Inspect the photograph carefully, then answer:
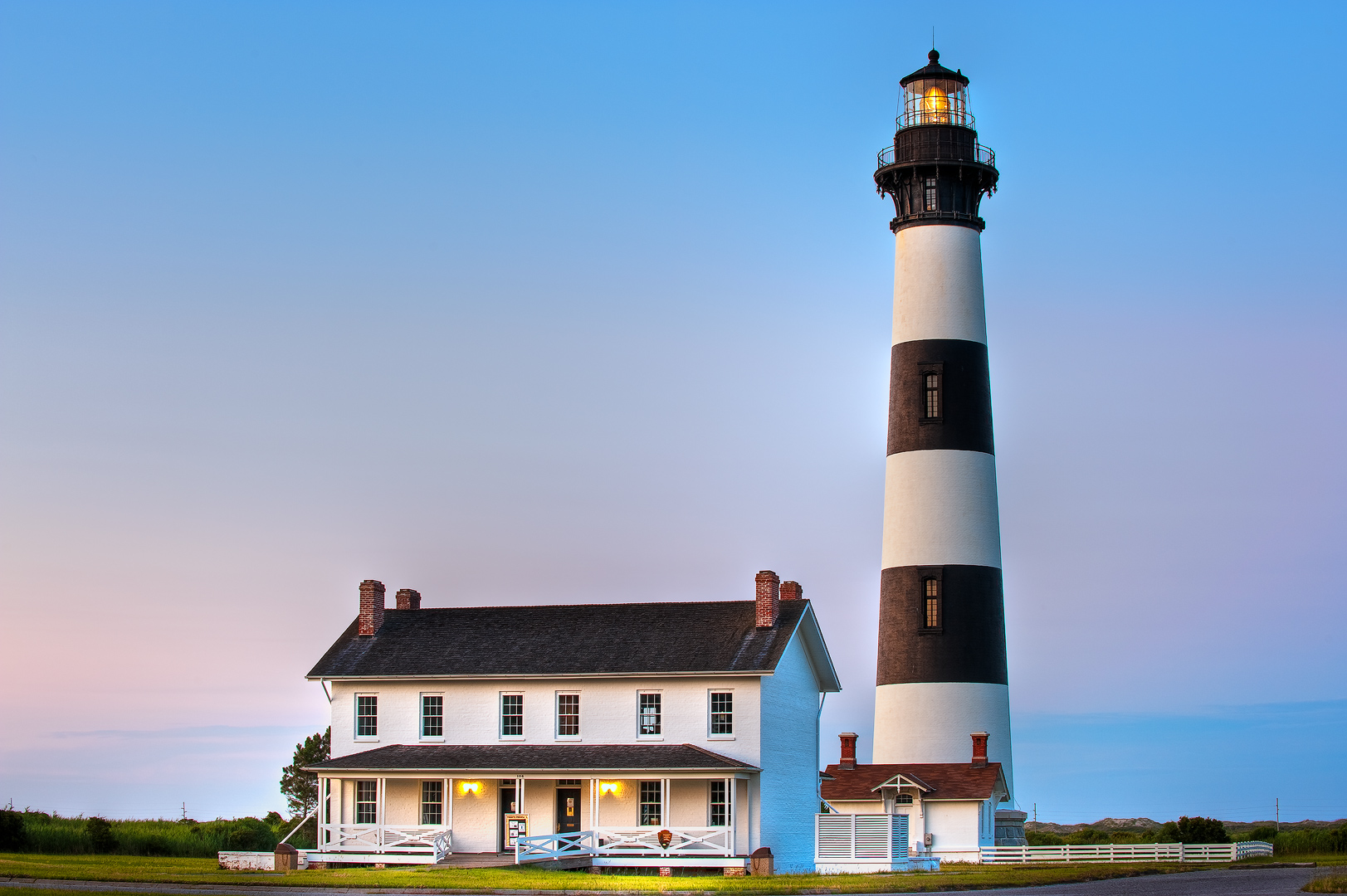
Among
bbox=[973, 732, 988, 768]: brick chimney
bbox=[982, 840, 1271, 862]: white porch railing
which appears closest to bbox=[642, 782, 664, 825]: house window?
bbox=[973, 732, 988, 768]: brick chimney

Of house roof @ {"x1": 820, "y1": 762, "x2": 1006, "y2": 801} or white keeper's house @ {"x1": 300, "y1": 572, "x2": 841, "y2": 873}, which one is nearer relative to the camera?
white keeper's house @ {"x1": 300, "y1": 572, "x2": 841, "y2": 873}

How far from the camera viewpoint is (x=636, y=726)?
4012 centimetres

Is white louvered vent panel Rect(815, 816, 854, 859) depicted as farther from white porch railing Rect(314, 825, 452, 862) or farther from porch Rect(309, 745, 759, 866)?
white porch railing Rect(314, 825, 452, 862)

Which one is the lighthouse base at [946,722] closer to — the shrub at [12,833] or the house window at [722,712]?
the house window at [722,712]

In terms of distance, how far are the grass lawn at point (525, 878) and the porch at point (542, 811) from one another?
4.82ft

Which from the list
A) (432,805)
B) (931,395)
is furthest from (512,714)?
(931,395)

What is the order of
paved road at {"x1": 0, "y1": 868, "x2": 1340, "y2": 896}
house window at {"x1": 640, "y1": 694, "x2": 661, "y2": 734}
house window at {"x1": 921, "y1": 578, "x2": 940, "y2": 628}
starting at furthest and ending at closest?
house window at {"x1": 921, "y1": 578, "x2": 940, "y2": 628} → house window at {"x1": 640, "y1": 694, "x2": 661, "y2": 734} → paved road at {"x1": 0, "y1": 868, "x2": 1340, "y2": 896}

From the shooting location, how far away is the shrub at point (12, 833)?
39.9 metres

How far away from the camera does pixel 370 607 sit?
143 ft

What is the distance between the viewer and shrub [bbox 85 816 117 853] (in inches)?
1612

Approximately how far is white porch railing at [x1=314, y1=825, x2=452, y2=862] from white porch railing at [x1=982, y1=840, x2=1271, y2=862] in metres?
14.1

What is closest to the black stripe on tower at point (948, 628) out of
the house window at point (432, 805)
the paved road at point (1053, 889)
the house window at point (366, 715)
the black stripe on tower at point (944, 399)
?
the black stripe on tower at point (944, 399)

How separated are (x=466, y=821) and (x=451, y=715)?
8.87ft

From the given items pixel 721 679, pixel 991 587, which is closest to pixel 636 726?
pixel 721 679
